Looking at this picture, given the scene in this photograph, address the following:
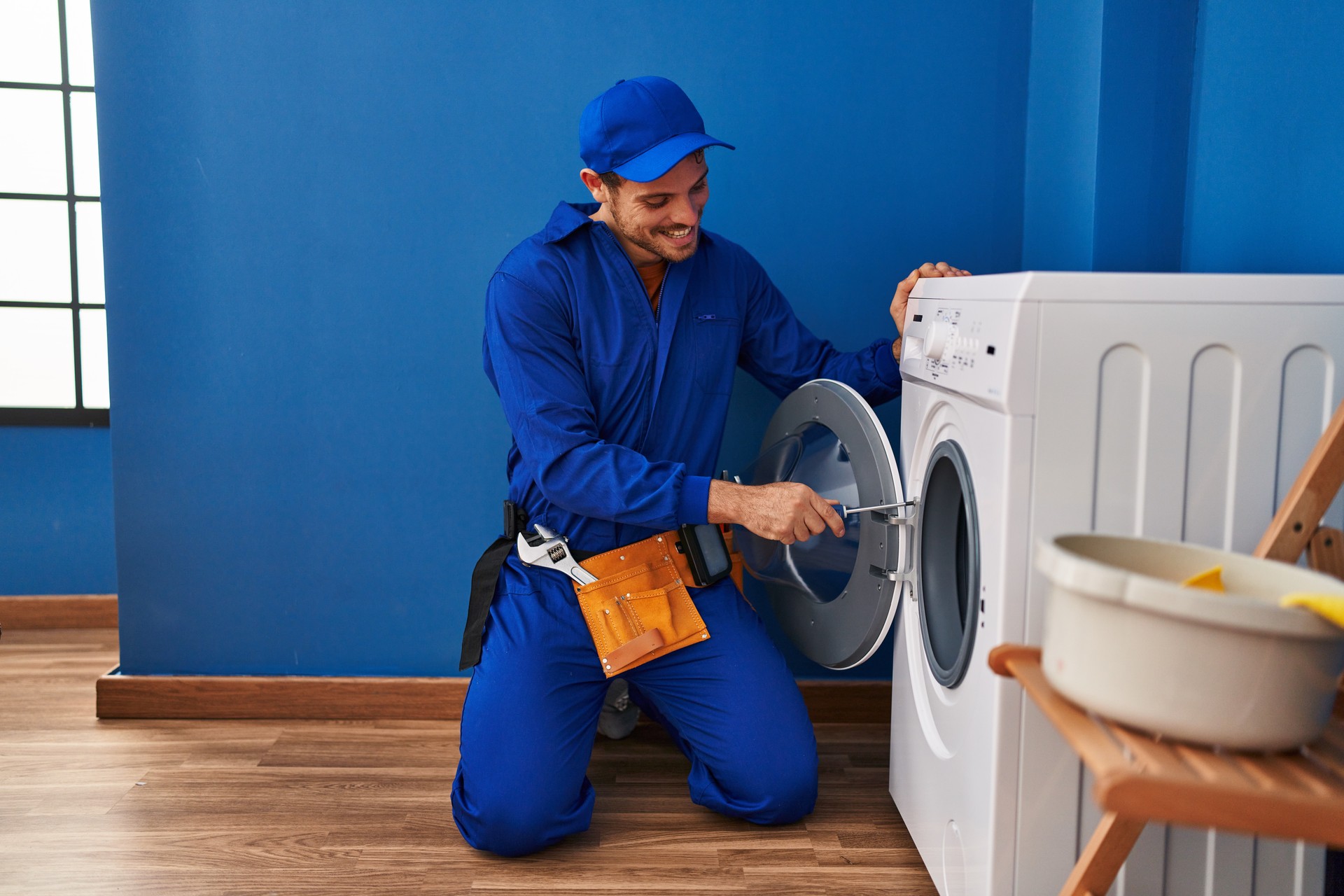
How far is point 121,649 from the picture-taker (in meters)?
2.62

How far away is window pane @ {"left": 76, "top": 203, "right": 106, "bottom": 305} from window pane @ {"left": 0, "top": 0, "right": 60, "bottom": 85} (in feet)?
1.47

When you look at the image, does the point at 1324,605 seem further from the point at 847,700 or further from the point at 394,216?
the point at 394,216

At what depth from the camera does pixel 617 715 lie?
2.47 m

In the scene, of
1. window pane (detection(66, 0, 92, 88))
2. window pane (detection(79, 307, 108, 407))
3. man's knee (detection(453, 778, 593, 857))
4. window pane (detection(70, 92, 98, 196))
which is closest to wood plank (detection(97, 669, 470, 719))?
man's knee (detection(453, 778, 593, 857))

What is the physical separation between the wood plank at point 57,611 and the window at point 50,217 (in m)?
0.60

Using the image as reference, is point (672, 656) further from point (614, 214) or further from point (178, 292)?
point (178, 292)

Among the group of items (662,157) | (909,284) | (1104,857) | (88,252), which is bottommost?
(1104,857)

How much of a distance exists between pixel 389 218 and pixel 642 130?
80 cm

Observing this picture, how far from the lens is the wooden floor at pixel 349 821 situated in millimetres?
1858

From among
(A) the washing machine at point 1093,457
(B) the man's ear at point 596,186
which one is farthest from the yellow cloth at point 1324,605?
(B) the man's ear at point 596,186

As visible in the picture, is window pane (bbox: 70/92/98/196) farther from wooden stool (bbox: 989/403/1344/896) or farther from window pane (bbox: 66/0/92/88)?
wooden stool (bbox: 989/403/1344/896)

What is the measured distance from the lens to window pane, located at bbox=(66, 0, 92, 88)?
11.3 feet

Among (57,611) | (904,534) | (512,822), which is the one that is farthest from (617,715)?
(57,611)

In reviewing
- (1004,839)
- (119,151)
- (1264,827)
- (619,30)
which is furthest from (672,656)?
(119,151)
